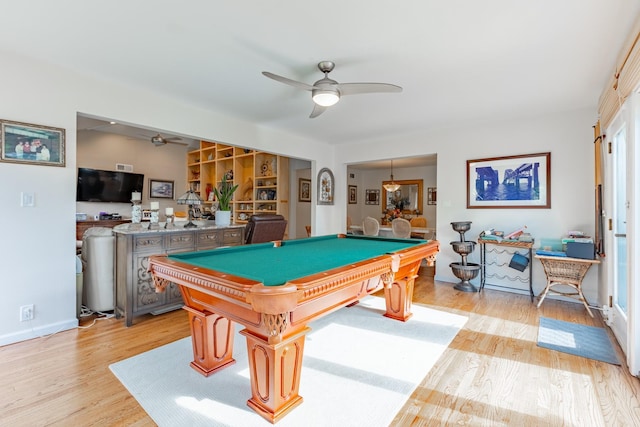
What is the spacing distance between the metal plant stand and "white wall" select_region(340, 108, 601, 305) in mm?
384

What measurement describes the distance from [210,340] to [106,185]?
5.78 m

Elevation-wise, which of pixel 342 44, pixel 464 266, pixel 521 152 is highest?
pixel 342 44

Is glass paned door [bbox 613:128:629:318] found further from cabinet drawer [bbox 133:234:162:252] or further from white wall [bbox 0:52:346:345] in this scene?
white wall [bbox 0:52:346:345]

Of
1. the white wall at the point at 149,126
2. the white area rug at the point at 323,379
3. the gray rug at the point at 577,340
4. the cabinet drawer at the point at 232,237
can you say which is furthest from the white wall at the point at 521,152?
the cabinet drawer at the point at 232,237

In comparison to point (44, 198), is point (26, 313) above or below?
below

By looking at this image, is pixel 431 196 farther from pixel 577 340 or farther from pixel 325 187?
pixel 577 340

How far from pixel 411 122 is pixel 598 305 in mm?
3200

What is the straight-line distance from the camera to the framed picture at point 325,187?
5.72 m

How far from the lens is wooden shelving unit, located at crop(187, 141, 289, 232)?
20.2ft

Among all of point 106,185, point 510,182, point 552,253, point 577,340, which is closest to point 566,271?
point 552,253

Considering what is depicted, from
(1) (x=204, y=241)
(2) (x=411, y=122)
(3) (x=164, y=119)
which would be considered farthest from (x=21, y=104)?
(2) (x=411, y=122)

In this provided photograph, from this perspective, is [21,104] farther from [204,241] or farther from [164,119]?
[204,241]

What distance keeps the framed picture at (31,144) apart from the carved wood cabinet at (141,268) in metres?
0.86

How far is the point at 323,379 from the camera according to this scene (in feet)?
6.42
